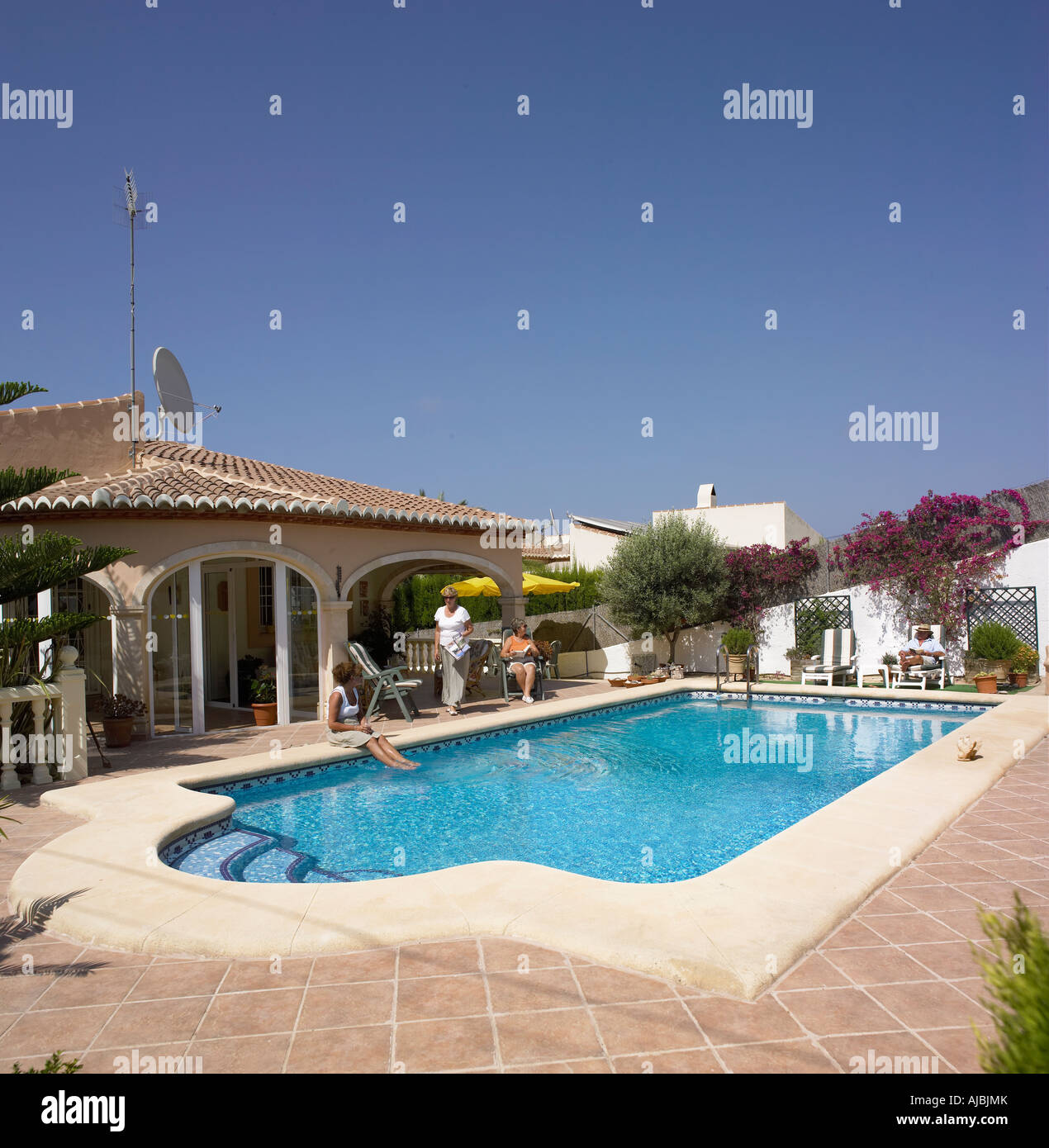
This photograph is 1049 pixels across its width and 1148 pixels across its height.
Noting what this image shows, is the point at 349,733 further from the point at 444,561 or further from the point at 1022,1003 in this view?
the point at 1022,1003

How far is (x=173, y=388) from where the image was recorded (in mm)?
13414

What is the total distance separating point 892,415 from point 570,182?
701 centimetres

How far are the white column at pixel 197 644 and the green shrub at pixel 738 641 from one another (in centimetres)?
1068

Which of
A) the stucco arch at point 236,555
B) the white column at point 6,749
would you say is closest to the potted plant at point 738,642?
the stucco arch at point 236,555

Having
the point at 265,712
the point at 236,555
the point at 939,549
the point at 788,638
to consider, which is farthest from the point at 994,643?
the point at 236,555

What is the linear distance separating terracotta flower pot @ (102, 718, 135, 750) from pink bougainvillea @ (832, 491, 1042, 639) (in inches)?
542

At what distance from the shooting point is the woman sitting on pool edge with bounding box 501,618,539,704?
510 inches

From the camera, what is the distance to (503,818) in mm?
7277

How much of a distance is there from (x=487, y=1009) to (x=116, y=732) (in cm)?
804

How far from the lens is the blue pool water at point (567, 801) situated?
20.2 feet

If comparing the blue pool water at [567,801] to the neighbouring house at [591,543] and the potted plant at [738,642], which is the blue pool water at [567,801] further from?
the neighbouring house at [591,543]
